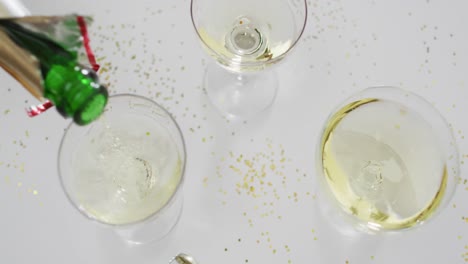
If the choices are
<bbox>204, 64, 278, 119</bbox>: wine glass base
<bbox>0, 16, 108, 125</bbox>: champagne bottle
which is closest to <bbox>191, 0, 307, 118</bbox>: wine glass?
<bbox>204, 64, 278, 119</bbox>: wine glass base

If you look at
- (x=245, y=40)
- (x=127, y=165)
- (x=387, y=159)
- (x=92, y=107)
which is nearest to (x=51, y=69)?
(x=92, y=107)

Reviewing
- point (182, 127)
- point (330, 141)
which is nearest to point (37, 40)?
point (182, 127)

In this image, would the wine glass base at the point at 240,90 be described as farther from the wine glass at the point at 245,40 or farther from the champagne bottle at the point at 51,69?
the champagne bottle at the point at 51,69

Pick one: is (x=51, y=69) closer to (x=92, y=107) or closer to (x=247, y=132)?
(x=92, y=107)

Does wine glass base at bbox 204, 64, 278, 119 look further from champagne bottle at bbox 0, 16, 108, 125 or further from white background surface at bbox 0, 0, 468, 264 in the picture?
champagne bottle at bbox 0, 16, 108, 125

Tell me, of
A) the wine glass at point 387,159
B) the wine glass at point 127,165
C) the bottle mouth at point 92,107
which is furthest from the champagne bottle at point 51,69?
the wine glass at point 387,159

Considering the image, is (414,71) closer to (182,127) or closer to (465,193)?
(465,193)
